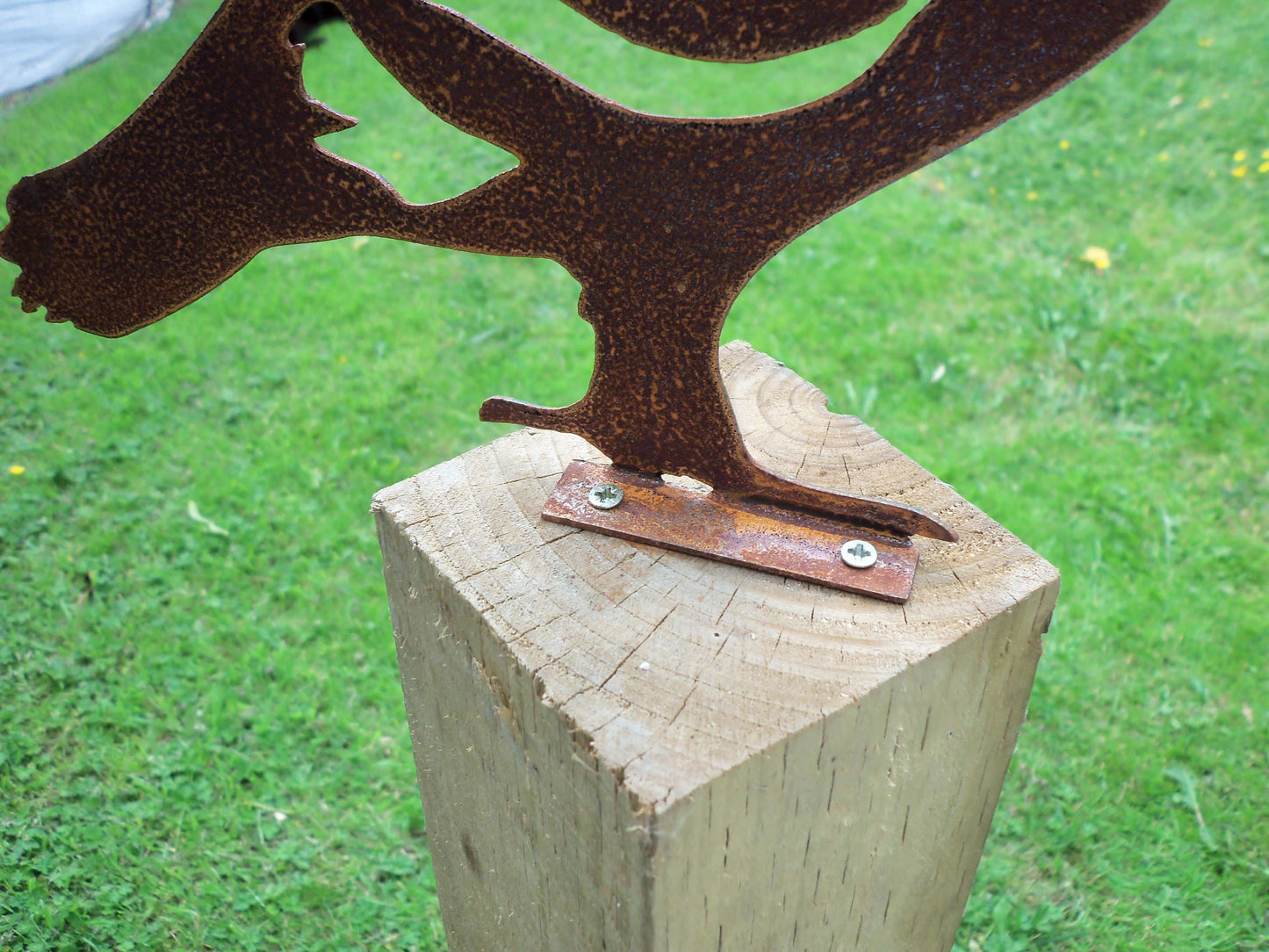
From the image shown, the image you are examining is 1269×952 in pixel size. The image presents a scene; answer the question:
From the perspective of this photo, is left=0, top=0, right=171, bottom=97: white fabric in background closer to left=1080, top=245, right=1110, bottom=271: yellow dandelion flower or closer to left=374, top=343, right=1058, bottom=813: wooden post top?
left=374, top=343, right=1058, bottom=813: wooden post top

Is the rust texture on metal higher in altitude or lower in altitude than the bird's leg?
higher

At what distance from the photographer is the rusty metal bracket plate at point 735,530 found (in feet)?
5.21

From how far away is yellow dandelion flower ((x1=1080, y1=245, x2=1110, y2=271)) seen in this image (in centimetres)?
435

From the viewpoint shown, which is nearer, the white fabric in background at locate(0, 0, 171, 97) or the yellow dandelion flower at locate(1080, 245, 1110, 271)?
the white fabric in background at locate(0, 0, 171, 97)

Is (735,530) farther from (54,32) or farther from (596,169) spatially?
(54,32)

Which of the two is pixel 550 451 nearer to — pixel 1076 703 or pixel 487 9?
pixel 1076 703

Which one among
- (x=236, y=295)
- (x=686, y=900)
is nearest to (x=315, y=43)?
(x=236, y=295)

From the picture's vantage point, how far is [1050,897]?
98.0 inches

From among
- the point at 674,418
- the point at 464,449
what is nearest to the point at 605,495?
the point at 674,418

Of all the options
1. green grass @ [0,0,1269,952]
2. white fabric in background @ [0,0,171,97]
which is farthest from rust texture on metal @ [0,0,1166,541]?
white fabric in background @ [0,0,171,97]

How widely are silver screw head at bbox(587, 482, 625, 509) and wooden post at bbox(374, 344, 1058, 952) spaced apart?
75 millimetres

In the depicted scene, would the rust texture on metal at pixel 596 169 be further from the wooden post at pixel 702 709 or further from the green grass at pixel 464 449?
the green grass at pixel 464 449

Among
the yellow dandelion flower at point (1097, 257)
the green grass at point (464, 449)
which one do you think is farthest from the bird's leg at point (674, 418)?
the yellow dandelion flower at point (1097, 257)

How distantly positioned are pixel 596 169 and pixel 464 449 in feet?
7.54
